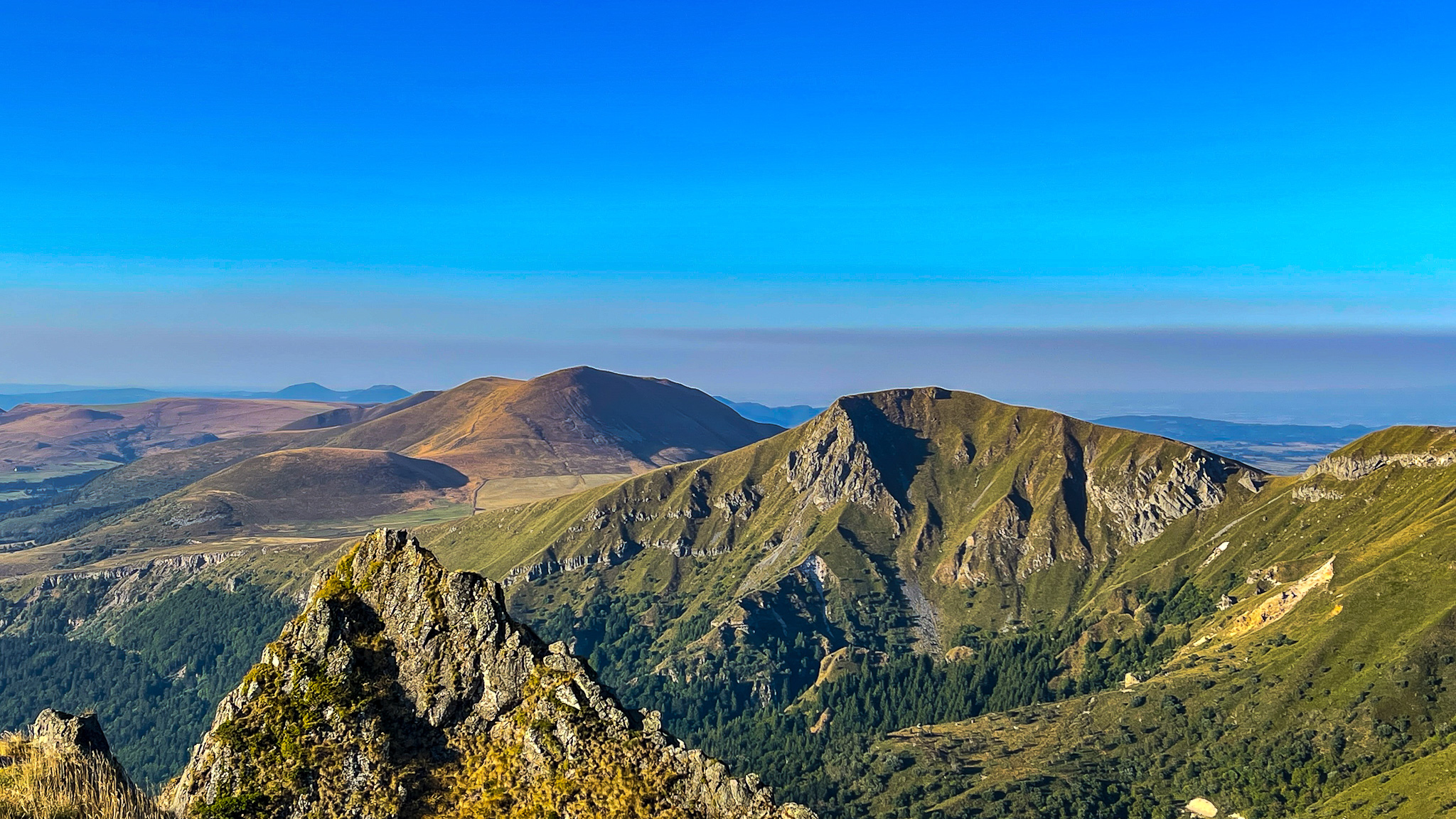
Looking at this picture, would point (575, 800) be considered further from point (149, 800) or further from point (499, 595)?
point (149, 800)

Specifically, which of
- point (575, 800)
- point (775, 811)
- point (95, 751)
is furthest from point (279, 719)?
point (775, 811)

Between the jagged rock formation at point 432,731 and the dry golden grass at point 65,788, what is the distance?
7.46 m

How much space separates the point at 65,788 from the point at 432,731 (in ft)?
66.2

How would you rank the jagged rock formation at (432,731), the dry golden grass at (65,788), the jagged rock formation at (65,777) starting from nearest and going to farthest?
the dry golden grass at (65,788), the jagged rock formation at (65,777), the jagged rock formation at (432,731)

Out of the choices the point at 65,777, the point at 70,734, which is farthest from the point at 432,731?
the point at 65,777

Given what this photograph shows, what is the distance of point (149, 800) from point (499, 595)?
82.8ft

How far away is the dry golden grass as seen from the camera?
41.5m

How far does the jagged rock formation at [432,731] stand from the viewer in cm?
5525

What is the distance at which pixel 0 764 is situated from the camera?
48656mm

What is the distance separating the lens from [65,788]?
43.8 metres

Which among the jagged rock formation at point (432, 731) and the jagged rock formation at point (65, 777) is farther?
the jagged rock formation at point (432, 731)

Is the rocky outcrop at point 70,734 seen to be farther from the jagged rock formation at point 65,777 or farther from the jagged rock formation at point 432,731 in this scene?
the jagged rock formation at point 432,731

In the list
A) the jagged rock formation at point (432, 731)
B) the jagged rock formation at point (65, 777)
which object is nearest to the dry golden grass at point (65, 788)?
the jagged rock formation at point (65, 777)

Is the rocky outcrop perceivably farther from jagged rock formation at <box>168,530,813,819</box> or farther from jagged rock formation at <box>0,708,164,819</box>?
jagged rock formation at <box>168,530,813,819</box>
